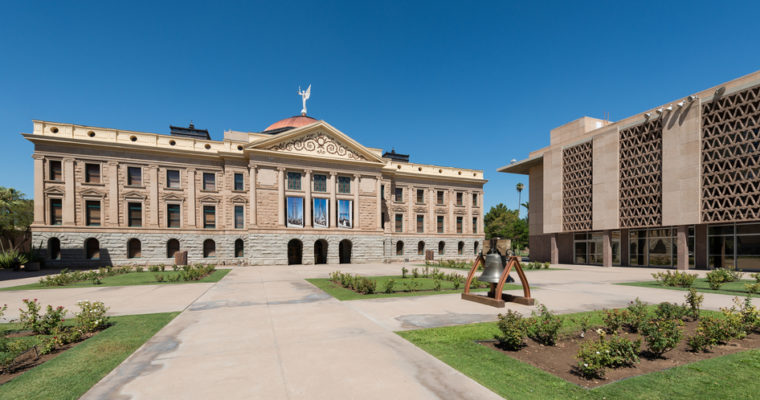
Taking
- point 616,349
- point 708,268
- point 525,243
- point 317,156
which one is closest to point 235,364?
point 616,349

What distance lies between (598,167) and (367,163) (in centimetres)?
2578

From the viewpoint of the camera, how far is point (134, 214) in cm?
3469

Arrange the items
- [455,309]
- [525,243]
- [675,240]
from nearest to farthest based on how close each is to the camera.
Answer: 1. [455,309]
2. [675,240]
3. [525,243]

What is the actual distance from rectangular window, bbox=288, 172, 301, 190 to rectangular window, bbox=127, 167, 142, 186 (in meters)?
15.5

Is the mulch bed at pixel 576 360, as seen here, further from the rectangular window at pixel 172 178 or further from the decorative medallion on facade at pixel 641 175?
the rectangular window at pixel 172 178

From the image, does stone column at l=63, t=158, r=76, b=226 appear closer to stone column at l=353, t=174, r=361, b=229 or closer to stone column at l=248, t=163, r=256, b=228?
stone column at l=248, t=163, r=256, b=228

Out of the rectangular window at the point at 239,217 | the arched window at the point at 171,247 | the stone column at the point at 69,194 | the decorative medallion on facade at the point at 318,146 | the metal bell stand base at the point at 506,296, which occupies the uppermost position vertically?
the decorative medallion on facade at the point at 318,146

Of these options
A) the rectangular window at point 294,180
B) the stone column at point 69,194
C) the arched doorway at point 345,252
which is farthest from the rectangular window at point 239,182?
the stone column at point 69,194

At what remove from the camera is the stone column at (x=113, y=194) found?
1315 inches

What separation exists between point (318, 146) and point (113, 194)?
848 inches

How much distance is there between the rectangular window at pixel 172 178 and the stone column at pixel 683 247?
1963 inches

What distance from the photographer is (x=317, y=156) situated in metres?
38.1

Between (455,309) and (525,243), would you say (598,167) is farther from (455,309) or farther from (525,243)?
(525,243)

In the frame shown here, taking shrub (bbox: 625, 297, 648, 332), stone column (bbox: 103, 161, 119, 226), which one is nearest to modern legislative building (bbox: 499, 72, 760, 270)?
shrub (bbox: 625, 297, 648, 332)
